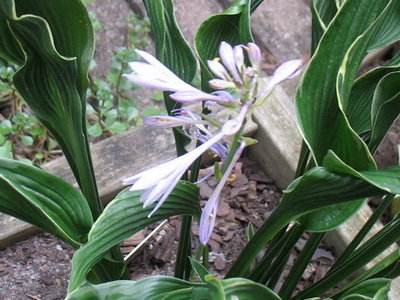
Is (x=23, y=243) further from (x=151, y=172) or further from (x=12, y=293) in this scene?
(x=151, y=172)

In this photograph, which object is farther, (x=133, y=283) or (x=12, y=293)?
(x=12, y=293)

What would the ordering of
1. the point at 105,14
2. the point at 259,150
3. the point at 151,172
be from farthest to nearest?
the point at 105,14 < the point at 259,150 < the point at 151,172

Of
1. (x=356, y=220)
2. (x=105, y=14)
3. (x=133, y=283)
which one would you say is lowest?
(x=356, y=220)

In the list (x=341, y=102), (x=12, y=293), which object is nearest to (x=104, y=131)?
(x=12, y=293)

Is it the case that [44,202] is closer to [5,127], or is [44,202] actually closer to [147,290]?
[147,290]

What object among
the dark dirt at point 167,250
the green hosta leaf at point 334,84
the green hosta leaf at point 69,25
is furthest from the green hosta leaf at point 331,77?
the dark dirt at point 167,250

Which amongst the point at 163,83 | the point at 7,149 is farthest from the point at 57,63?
the point at 7,149
